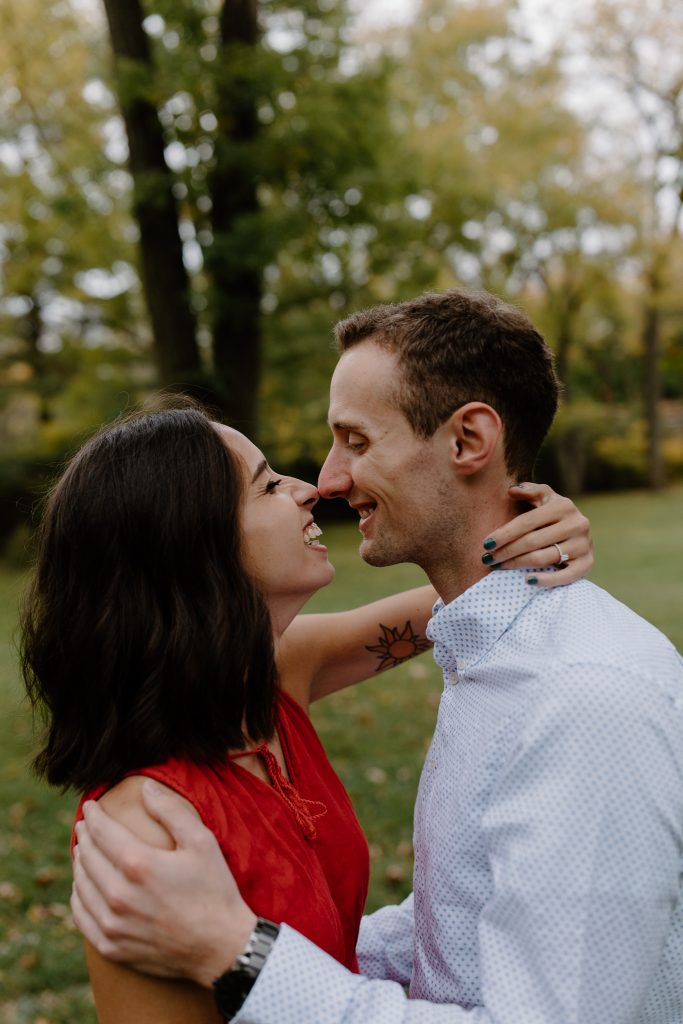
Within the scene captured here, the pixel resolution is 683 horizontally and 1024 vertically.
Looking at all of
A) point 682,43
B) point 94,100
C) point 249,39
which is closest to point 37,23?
point 94,100

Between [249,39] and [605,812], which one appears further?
[249,39]

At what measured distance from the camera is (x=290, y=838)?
85.9 inches

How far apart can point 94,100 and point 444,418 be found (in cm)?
2085

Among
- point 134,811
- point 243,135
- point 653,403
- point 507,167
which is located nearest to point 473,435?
point 134,811

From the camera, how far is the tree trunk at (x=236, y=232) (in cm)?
1190

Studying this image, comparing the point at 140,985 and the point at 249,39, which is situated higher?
the point at 249,39

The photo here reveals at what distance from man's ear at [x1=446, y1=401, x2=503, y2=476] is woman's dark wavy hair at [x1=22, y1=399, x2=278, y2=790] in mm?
596

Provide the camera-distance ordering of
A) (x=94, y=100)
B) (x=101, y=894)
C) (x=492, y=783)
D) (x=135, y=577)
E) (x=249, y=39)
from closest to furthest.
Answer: (x=101, y=894)
(x=492, y=783)
(x=135, y=577)
(x=249, y=39)
(x=94, y=100)

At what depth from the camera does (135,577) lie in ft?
6.95

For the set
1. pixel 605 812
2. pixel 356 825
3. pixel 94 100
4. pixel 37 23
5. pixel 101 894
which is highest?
pixel 37 23

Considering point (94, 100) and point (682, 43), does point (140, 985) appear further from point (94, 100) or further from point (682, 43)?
point (94, 100)

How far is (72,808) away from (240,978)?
5342 millimetres

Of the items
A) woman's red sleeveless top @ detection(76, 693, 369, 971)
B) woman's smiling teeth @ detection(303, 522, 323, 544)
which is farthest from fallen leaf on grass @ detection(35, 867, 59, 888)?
woman's smiling teeth @ detection(303, 522, 323, 544)

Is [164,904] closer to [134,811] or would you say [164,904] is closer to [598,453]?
[134,811]
